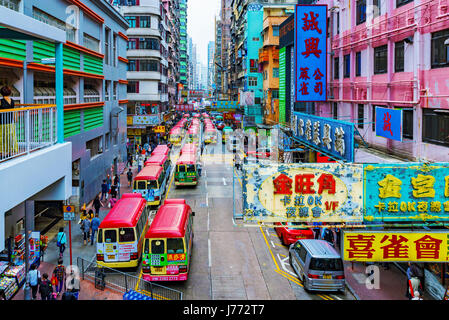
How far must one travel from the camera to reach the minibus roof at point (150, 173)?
26.9 metres

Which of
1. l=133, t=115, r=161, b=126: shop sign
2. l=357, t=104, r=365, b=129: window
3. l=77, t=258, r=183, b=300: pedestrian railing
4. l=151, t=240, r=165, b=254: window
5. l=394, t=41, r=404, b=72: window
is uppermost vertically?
l=394, t=41, r=404, b=72: window

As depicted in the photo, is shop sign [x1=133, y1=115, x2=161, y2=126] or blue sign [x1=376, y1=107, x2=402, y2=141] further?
shop sign [x1=133, y1=115, x2=161, y2=126]

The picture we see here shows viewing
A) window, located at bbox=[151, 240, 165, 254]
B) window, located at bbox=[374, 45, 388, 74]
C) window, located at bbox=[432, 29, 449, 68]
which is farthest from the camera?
window, located at bbox=[374, 45, 388, 74]

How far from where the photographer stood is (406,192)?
1036cm

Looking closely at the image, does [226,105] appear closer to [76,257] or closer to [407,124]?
[76,257]

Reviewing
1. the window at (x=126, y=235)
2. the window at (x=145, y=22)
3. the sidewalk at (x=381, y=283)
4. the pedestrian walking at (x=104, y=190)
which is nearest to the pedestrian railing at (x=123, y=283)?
the window at (x=126, y=235)

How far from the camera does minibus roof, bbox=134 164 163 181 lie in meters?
26.9

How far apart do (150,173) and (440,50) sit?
61.9 feet

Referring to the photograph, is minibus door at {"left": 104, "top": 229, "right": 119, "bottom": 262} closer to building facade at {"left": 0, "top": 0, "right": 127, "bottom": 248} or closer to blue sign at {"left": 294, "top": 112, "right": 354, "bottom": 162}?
building facade at {"left": 0, "top": 0, "right": 127, "bottom": 248}

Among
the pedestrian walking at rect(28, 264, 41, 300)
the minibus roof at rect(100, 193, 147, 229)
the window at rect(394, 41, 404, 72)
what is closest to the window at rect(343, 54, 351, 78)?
the window at rect(394, 41, 404, 72)

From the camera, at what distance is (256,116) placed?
62.3 meters

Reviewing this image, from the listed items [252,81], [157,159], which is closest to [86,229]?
[157,159]

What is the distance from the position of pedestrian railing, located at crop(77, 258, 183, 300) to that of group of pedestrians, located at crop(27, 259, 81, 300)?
0.69m

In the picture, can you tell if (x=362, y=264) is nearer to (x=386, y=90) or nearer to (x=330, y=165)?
(x=386, y=90)
